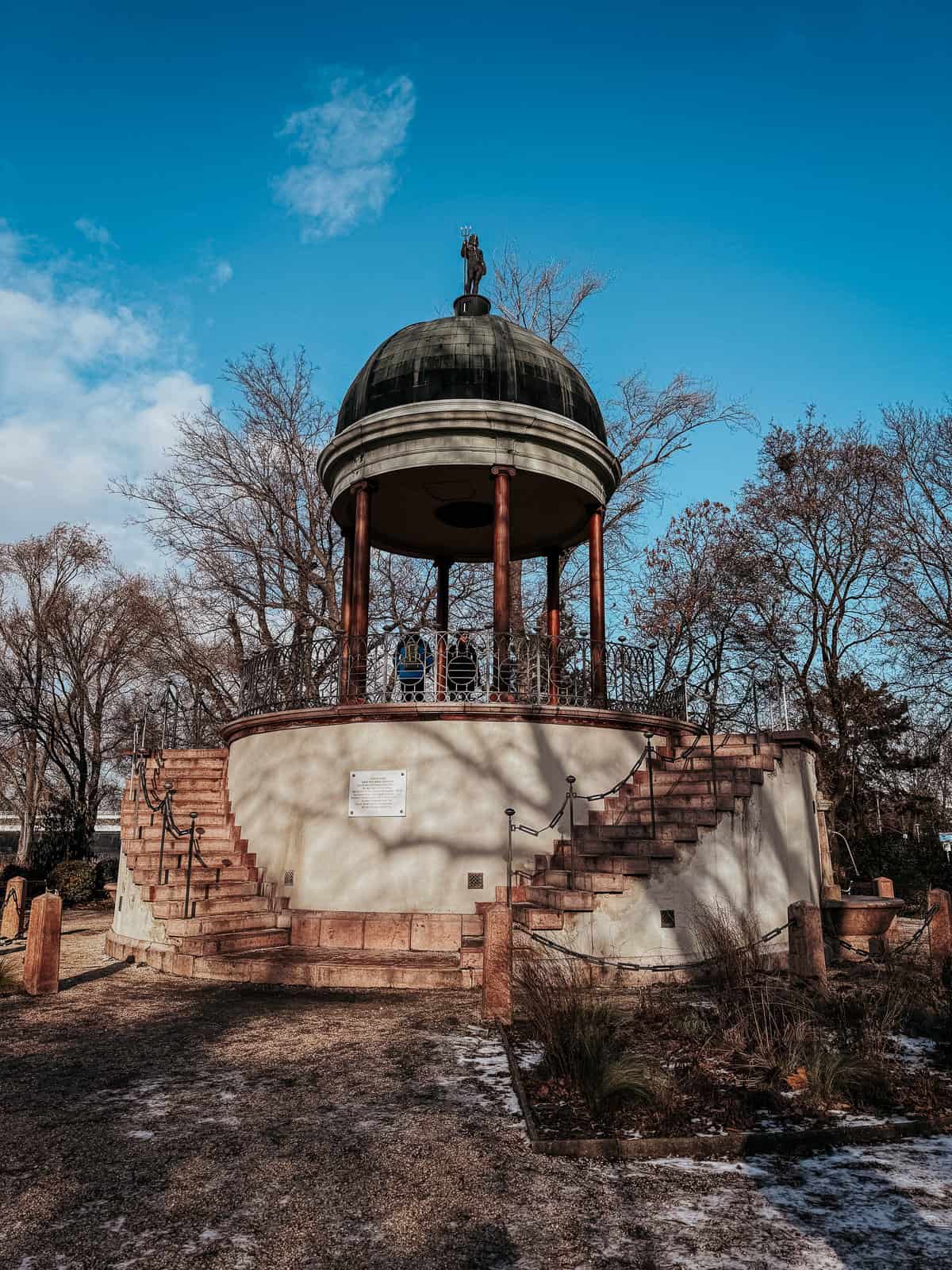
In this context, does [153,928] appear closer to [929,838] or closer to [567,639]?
[567,639]

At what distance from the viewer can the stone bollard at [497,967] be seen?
322 inches

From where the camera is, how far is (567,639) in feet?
45.1

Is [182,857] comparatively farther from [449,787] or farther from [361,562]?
[361,562]

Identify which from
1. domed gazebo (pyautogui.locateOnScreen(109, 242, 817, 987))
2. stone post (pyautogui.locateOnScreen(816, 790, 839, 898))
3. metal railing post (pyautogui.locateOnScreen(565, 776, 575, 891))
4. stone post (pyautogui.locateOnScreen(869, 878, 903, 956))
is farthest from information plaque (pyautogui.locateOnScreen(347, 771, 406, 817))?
stone post (pyautogui.locateOnScreen(816, 790, 839, 898))

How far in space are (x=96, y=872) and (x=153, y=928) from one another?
15797 millimetres

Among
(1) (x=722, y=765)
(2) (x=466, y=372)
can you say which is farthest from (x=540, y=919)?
(2) (x=466, y=372)

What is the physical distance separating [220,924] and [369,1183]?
7.73 m

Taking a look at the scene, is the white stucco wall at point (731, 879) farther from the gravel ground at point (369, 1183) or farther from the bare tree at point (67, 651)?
the bare tree at point (67, 651)

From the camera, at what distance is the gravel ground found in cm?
371

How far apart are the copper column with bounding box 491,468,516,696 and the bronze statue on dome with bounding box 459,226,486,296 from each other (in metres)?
5.76

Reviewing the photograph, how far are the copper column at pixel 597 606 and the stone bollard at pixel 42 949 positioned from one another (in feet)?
Result: 26.9

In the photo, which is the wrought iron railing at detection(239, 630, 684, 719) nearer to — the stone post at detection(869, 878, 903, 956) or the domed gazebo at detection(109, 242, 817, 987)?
the domed gazebo at detection(109, 242, 817, 987)

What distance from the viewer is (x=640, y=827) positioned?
11.6m

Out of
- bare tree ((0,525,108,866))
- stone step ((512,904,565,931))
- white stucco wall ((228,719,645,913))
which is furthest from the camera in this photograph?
bare tree ((0,525,108,866))
